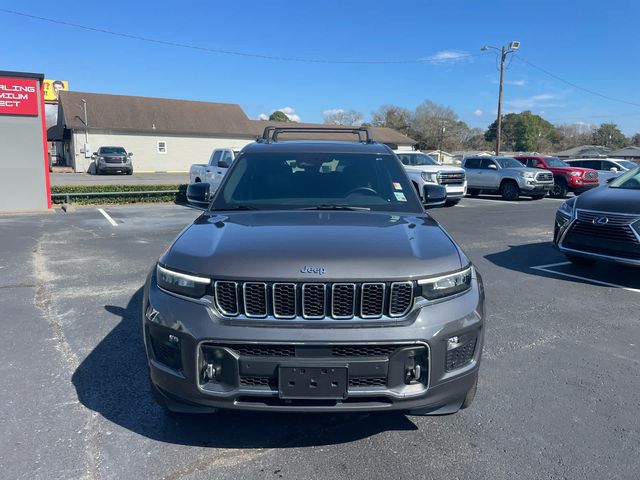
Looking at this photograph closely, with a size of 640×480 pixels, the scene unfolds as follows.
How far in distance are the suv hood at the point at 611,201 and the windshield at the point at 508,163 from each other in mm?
14725

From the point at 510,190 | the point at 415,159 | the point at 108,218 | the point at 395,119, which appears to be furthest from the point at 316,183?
the point at 395,119

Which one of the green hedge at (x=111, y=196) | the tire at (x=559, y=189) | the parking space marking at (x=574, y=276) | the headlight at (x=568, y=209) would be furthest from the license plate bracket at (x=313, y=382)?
the tire at (x=559, y=189)

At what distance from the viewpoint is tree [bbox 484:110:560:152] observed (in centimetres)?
9269

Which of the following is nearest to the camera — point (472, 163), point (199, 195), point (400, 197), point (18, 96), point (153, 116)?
point (400, 197)

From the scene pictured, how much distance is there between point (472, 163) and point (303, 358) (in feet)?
71.4

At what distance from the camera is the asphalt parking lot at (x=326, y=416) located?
2.85 meters

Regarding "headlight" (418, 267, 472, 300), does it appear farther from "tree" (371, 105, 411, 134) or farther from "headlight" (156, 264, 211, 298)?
→ "tree" (371, 105, 411, 134)

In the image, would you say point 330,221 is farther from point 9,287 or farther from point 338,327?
point 9,287

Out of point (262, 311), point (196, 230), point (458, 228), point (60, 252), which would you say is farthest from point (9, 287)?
point (458, 228)

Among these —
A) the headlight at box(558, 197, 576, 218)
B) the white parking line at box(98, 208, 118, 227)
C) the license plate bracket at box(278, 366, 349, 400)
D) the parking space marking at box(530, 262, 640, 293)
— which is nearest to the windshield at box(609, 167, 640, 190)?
the headlight at box(558, 197, 576, 218)

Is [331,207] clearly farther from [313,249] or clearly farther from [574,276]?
[574,276]

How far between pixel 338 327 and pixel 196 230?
1.31 m

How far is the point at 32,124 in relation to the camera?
14.3 m

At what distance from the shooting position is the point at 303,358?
258cm
